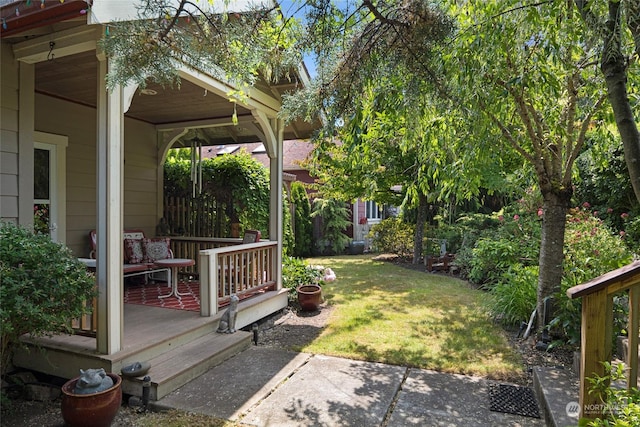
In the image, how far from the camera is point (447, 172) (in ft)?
16.9

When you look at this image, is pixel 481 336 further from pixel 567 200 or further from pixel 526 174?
pixel 526 174

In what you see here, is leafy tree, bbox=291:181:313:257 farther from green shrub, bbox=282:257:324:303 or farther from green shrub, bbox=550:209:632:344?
green shrub, bbox=550:209:632:344

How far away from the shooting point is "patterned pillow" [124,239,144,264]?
19.0ft

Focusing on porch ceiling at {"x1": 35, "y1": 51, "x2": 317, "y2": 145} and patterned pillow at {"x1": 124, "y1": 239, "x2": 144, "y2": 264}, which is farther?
patterned pillow at {"x1": 124, "y1": 239, "x2": 144, "y2": 264}

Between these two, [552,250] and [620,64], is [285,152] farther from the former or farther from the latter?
[620,64]

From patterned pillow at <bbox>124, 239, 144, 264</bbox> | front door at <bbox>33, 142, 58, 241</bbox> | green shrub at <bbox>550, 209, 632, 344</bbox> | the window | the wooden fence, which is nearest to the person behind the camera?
green shrub at <bbox>550, 209, 632, 344</bbox>

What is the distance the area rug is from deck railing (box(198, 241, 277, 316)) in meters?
0.38

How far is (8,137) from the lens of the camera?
11.6 ft

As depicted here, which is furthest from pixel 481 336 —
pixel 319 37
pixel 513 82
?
pixel 319 37

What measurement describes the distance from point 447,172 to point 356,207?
10471 millimetres

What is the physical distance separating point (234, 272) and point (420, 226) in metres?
6.92

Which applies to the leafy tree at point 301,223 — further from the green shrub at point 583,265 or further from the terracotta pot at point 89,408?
the terracotta pot at point 89,408

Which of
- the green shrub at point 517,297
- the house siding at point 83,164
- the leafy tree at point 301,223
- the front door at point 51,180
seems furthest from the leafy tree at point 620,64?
the leafy tree at point 301,223

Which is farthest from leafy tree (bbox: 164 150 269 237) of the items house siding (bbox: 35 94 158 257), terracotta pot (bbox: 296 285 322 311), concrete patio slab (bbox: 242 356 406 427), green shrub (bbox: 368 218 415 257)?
green shrub (bbox: 368 218 415 257)
